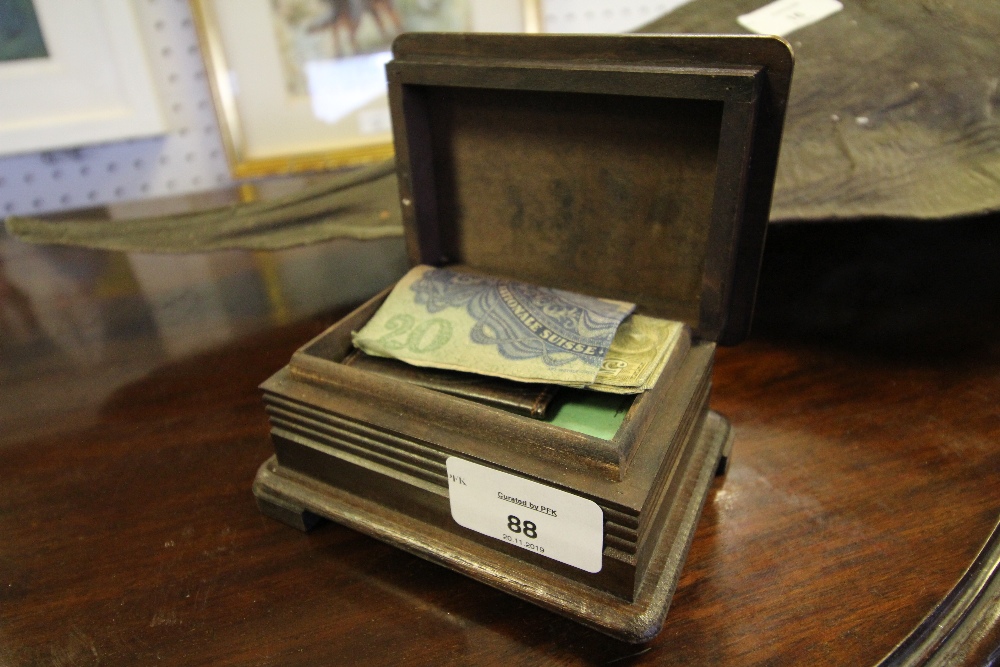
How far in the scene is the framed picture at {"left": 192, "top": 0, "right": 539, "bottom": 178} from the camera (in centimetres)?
135

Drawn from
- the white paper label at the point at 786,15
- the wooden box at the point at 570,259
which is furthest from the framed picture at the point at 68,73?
the white paper label at the point at 786,15

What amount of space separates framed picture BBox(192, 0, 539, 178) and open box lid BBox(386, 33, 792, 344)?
0.84 metres

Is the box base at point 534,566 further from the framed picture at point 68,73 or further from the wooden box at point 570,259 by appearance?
the framed picture at point 68,73

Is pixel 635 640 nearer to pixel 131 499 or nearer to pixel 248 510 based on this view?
pixel 248 510

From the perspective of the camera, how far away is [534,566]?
48 centimetres

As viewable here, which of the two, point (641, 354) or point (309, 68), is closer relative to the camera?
point (641, 354)

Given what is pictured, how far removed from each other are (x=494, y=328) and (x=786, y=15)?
0.63 m

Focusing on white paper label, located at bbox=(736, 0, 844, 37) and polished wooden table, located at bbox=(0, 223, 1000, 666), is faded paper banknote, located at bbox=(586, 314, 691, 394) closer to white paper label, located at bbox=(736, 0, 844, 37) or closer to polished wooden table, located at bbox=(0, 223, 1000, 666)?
polished wooden table, located at bbox=(0, 223, 1000, 666)

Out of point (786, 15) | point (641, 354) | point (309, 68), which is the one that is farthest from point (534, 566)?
point (309, 68)

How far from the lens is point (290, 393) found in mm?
537

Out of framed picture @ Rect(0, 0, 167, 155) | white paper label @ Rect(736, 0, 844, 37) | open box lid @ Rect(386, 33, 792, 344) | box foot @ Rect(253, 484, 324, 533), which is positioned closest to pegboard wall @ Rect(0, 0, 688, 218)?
framed picture @ Rect(0, 0, 167, 155)

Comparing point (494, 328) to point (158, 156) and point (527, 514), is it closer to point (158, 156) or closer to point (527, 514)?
point (527, 514)

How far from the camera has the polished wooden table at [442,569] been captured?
1.55 ft

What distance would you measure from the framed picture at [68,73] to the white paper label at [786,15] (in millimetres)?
1059
